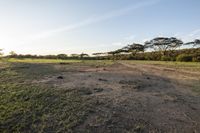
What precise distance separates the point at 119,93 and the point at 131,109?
69.4 inches

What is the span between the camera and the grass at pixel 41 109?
5.56 meters

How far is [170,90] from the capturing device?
949cm

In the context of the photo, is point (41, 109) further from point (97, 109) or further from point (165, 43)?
point (165, 43)

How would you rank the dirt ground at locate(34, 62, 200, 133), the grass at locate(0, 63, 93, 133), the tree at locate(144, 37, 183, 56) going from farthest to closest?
1. the tree at locate(144, 37, 183, 56)
2. the grass at locate(0, 63, 93, 133)
3. the dirt ground at locate(34, 62, 200, 133)

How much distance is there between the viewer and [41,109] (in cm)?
658

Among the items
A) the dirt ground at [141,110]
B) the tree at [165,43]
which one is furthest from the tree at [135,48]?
the dirt ground at [141,110]

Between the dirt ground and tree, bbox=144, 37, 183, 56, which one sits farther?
tree, bbox=144, 37, 183, 56

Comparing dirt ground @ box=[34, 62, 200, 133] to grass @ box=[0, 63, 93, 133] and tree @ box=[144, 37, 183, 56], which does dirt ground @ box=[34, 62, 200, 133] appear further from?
tree @ box=[144, 37, 183, 56]

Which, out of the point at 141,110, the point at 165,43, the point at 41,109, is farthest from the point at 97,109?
the point at 165,43

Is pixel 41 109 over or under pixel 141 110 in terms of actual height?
over

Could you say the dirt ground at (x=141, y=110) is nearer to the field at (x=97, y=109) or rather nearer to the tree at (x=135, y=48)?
the field at (x=97, y=109)

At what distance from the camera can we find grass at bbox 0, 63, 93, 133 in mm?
5562

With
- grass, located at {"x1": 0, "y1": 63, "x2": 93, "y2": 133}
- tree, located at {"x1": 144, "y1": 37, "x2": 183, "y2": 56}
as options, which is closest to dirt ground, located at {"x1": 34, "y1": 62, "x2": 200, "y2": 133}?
grass, located at {"x1": 0, "y1": 63, "x2": 93, "y2": 133}

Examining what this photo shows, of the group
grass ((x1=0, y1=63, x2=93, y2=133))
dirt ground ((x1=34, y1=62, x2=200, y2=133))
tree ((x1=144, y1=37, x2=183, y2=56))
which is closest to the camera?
dirt ground ((x1=34, y1=62, x2=200, y2=133))
